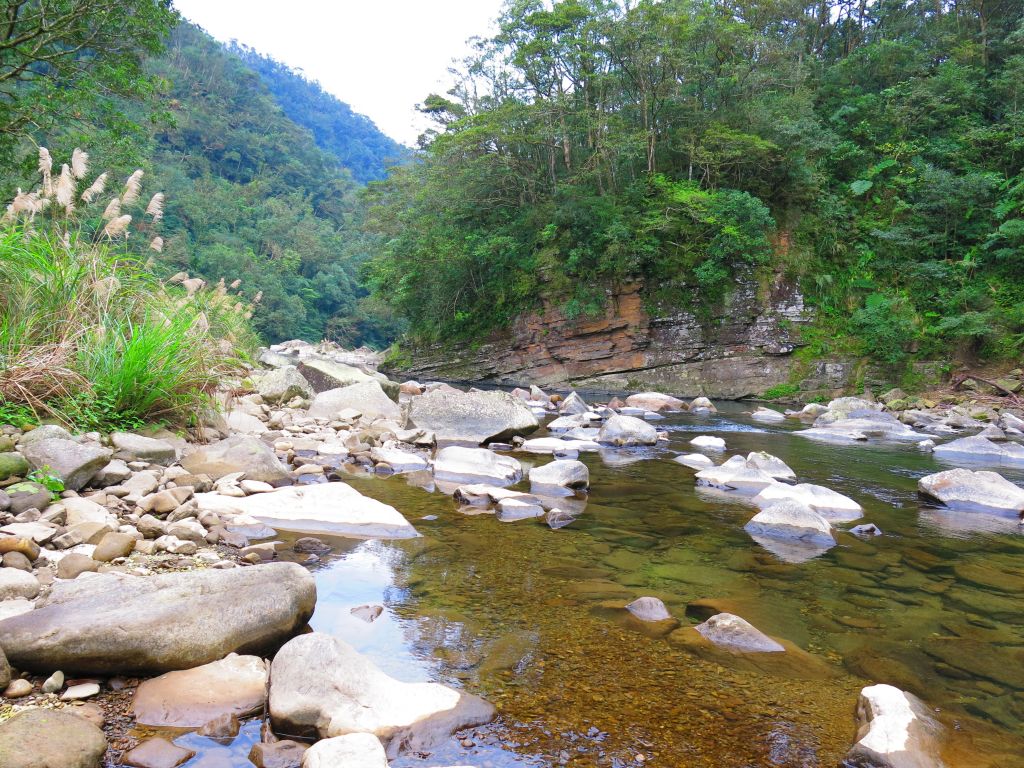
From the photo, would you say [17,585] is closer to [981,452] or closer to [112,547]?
[112,547]

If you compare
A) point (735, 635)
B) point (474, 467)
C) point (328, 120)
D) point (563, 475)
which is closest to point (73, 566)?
point (735, 635)

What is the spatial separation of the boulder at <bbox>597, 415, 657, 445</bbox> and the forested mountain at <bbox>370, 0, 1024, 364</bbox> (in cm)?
1165

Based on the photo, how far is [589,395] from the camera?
1812cm

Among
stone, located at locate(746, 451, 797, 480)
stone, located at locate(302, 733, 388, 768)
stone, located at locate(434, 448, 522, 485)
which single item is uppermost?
stone, located at locate(302, 733, 388, 768)

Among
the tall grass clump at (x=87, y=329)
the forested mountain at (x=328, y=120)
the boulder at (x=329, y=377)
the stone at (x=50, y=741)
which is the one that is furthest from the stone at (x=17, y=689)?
the forested mountain at (x=328, y=120)

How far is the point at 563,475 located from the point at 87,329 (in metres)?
4.05

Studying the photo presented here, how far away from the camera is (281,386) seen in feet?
28.3

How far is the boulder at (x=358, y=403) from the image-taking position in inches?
329

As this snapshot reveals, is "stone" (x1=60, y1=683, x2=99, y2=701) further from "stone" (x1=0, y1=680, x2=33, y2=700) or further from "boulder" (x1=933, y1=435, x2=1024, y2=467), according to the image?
"boulder" (x1=933, y1=435, x2=1024, y2=467)

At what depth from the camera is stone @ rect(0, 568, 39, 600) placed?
2.38 m

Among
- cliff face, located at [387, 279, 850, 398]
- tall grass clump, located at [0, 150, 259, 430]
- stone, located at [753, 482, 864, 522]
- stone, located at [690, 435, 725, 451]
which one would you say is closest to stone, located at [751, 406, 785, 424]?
stone, located at [690, 435, 725, 451]

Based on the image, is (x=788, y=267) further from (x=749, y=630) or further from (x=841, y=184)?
(x=749, y=630)

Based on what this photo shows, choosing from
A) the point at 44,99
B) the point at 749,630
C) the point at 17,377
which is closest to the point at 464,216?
the point at 44,99

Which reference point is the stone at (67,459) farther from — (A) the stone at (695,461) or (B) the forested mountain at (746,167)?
(B) the forested mountain at (746,167)
